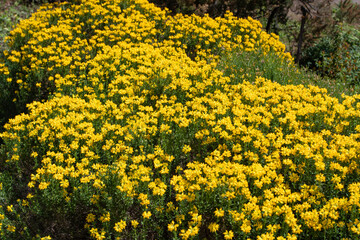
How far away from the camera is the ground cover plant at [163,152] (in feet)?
11.1

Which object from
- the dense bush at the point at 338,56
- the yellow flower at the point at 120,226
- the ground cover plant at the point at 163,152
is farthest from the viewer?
the dense bush at the point at 338,56

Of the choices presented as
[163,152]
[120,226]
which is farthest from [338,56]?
[120,226]

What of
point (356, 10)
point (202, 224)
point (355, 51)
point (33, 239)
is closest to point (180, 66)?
point (202, 224)

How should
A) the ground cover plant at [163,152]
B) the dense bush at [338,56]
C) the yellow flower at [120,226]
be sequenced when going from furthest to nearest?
the dense bush at [338,56]
the ground cover plant at [163,152]
the yellow flower at [120,226]

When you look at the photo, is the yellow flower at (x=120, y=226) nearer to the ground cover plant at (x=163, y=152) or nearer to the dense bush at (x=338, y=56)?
the ground cover plant at (x=163, y=152)

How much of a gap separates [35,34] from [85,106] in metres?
2.56

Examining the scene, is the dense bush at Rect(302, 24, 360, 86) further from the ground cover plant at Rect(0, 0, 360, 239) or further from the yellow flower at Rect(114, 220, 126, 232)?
the yellow flower at Rect(114, 220, 126, 232)

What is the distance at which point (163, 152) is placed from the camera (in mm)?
4160

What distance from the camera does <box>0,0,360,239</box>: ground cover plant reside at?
338cm

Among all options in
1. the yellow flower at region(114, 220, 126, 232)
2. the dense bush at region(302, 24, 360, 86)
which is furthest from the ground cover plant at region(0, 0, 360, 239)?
the dense bush at region(302, 24, 360, 86)

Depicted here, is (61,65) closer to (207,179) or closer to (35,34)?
(35,34)

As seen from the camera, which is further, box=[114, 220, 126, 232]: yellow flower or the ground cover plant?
the ground cover plant

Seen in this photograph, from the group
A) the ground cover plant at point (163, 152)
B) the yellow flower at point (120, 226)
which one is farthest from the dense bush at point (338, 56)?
the yellow flower at point (120, 226)

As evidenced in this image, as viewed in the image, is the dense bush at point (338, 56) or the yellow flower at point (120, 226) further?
the dense bush at point (338, 56)
